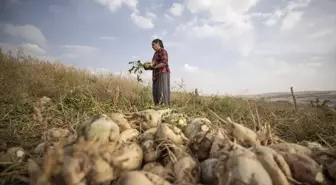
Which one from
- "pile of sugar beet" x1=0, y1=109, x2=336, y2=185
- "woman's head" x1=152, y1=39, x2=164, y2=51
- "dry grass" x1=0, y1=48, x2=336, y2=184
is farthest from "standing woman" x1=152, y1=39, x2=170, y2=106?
"pile of sugar beet" x1=0, y1=109, x2=336, y2=185

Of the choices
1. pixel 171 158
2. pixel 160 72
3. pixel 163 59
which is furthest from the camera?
pixel 160 72

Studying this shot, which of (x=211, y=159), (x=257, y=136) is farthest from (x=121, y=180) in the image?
(x=257, y=136)

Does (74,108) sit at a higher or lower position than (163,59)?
lower

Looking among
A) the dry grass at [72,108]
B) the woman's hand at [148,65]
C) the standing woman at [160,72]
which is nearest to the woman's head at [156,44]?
the standing woman at [160,72]

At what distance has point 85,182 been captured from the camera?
1407mm

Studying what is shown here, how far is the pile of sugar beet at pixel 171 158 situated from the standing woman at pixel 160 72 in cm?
414

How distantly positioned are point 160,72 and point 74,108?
248 centimetres

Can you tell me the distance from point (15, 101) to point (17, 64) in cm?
349

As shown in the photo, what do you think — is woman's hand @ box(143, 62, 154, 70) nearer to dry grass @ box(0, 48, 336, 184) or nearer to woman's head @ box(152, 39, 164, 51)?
woman's head @ box(152, 39, 164, 51)

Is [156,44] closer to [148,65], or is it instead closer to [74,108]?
[148,65]

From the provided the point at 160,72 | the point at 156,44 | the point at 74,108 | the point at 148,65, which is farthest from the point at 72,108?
the point at 156,44

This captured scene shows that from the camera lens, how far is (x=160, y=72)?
20.6 ft

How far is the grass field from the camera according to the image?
9.01 feet

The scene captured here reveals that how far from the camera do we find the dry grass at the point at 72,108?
2.69 metres
